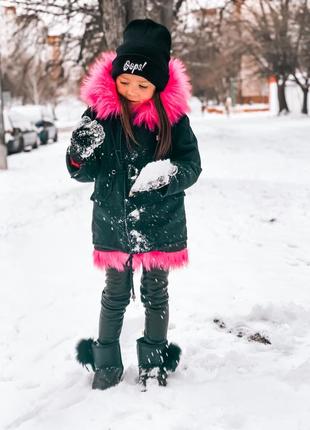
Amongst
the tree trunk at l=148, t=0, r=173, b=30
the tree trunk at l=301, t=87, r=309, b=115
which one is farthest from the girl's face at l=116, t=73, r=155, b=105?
the tree trunk at l=301, t=87, r=309, b=115

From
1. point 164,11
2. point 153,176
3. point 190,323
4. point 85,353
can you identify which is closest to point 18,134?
point 164,11

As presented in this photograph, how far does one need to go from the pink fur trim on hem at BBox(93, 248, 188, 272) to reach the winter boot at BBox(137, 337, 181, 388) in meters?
0.41

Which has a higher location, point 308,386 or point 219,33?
point 219,33

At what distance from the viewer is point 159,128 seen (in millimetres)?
2410

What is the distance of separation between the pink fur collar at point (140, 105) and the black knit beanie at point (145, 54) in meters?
0.05

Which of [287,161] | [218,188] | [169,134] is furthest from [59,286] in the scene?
[287,161]

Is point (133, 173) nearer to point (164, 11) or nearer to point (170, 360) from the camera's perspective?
point (170, 360)

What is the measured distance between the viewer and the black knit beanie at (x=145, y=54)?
238 centimetres

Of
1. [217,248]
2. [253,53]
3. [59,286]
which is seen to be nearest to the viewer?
[59,286]

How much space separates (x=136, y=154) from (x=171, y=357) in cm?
104

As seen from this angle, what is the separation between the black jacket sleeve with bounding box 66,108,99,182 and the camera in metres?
2.39

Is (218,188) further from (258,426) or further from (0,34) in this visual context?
(0,34)

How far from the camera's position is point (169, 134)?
2418 mm

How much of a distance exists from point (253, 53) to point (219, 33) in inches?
742
